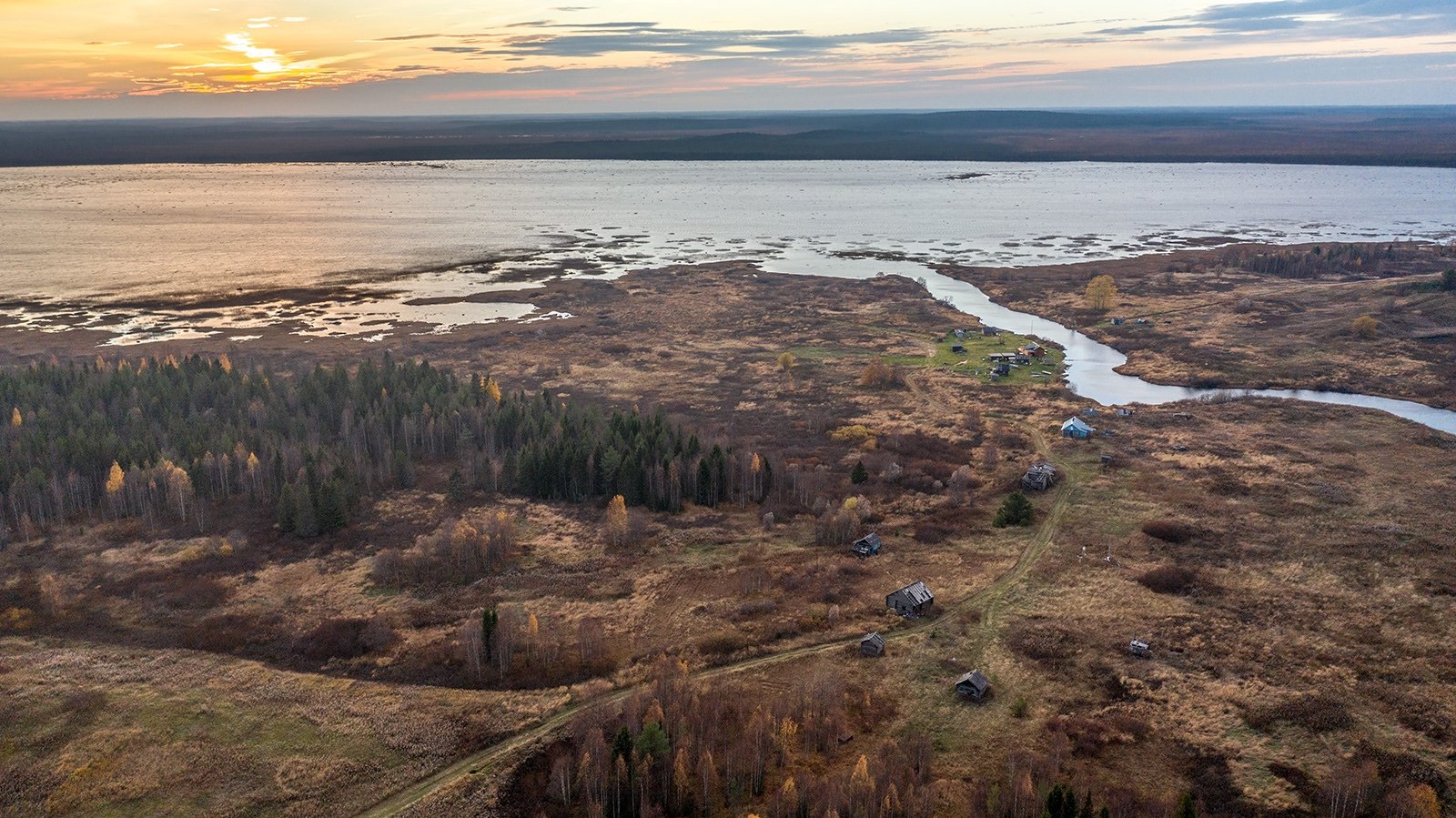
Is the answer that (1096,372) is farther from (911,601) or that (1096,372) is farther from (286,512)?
(286,512)

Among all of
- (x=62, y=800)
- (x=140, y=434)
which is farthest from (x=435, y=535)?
(x=140, y=434)

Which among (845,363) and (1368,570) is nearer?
(1368,570)

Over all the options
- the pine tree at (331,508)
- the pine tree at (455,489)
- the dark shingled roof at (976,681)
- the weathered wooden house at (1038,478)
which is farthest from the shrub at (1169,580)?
the pine tree at (331,508)

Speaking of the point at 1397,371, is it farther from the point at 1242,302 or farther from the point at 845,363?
the point at 845,363

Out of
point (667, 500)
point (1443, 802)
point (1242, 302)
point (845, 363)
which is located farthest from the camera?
point (1242, 302)

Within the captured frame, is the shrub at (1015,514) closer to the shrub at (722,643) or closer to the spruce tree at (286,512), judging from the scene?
the shrub at (722,643)

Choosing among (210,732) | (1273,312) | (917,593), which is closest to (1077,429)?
(917,593)
